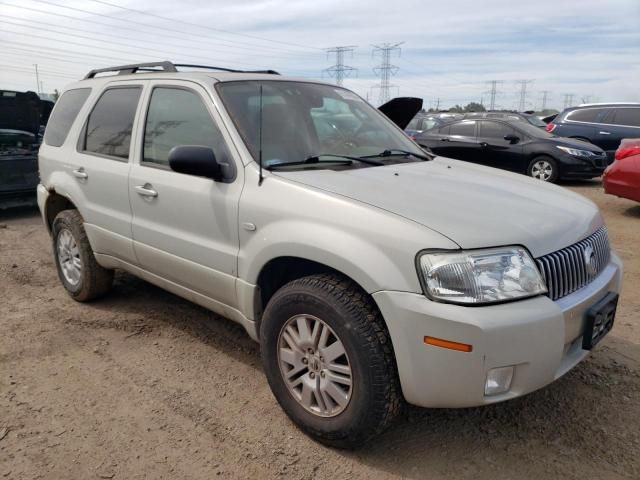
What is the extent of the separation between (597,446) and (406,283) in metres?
1.36

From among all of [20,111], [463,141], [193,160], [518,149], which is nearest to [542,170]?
[518,149]

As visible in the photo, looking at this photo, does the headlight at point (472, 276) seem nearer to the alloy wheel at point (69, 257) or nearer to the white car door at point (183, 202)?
the white car door at point (183, 202)

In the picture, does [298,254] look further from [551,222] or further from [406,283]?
[551,222]

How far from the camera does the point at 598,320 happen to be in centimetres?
262

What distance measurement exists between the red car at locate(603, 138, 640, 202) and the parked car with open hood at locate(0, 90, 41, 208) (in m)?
8.46

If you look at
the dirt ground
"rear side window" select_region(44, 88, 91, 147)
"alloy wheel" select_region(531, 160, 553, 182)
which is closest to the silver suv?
the dirt ground

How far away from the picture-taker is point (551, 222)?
2.64 m

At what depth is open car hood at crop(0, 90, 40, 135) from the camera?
877 centimetres

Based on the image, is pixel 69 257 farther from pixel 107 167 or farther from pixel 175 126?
pixel 175 126

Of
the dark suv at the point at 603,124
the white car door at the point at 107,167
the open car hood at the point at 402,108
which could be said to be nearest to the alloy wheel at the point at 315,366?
the white car door at the point at 107,167

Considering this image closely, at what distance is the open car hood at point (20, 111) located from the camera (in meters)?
8.77

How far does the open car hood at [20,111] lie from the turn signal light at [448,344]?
873cm

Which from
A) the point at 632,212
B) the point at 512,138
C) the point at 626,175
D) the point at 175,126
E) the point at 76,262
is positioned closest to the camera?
the point at 175,126

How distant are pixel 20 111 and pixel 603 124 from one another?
39.7 ft
